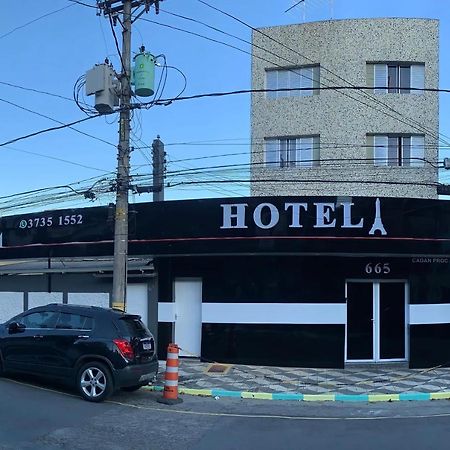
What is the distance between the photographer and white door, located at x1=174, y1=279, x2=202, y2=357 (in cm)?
1562

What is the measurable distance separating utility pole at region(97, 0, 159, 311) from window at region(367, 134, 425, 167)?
11494 millimetres

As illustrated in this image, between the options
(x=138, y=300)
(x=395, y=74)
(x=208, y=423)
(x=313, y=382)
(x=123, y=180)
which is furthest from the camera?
(x=395, y=74)

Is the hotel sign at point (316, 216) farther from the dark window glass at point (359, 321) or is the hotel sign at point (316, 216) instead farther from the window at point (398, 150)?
the window at point (398, 150)

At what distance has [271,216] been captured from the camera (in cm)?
1462

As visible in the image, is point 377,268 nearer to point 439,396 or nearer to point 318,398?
point 439,396

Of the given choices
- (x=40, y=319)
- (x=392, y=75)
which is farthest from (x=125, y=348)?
(x=392, y=75)

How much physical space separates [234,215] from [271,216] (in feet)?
3.20

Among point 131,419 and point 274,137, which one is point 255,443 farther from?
point 274,137

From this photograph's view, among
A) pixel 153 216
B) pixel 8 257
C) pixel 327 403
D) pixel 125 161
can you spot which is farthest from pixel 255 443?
pixel 8 257

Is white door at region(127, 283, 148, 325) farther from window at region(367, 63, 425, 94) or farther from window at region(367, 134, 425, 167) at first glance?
window at region(367, 63, 425, 94)

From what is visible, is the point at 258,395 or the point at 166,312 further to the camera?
the point at 166,312

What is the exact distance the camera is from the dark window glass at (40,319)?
36.7 feet

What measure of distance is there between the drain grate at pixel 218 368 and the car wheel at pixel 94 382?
390cm

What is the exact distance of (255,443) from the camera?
762 cm
